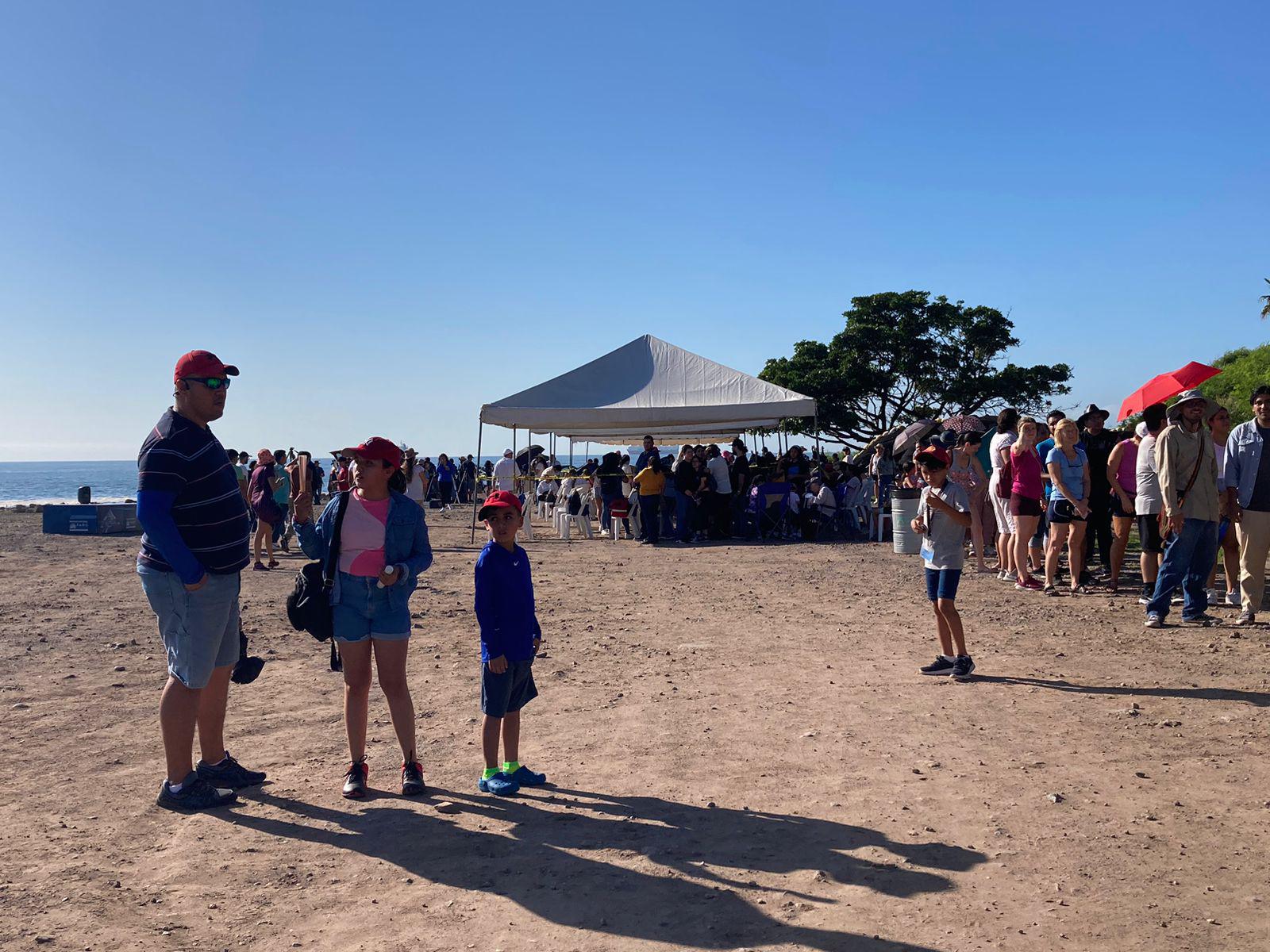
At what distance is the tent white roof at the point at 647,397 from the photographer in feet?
61.8

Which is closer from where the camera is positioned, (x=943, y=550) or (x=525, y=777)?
(x=525, y=777)

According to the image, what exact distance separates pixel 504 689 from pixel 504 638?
24 cm

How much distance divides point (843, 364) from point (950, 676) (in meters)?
36.2

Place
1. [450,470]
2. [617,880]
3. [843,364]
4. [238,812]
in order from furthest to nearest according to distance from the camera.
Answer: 1. [843,364]
2. [450,470]
3. [238,812]
4. [617,880]

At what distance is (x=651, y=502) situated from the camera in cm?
1838

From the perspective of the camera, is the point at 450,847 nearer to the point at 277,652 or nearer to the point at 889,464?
the point at 277,652

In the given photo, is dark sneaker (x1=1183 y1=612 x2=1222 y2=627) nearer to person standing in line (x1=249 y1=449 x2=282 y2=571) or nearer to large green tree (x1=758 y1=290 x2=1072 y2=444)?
person standing in line (x1=249 y1=449 x2=282 y2=571)

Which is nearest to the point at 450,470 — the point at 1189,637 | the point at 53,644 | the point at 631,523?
the point at 631,523

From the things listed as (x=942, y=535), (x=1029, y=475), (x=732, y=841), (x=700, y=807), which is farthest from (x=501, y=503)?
(x=1029, y=475)

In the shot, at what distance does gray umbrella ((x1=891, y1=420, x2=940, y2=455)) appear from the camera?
18.6 m

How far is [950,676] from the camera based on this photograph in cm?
692

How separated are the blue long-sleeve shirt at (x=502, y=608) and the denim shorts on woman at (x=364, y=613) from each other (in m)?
0.37

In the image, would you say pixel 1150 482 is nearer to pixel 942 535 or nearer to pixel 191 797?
pixel 942 535

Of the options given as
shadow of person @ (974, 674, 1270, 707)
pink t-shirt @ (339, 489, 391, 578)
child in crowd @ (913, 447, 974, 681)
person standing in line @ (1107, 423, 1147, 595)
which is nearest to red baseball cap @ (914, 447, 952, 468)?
child in crowd @ (913, 447, 974, 681)
